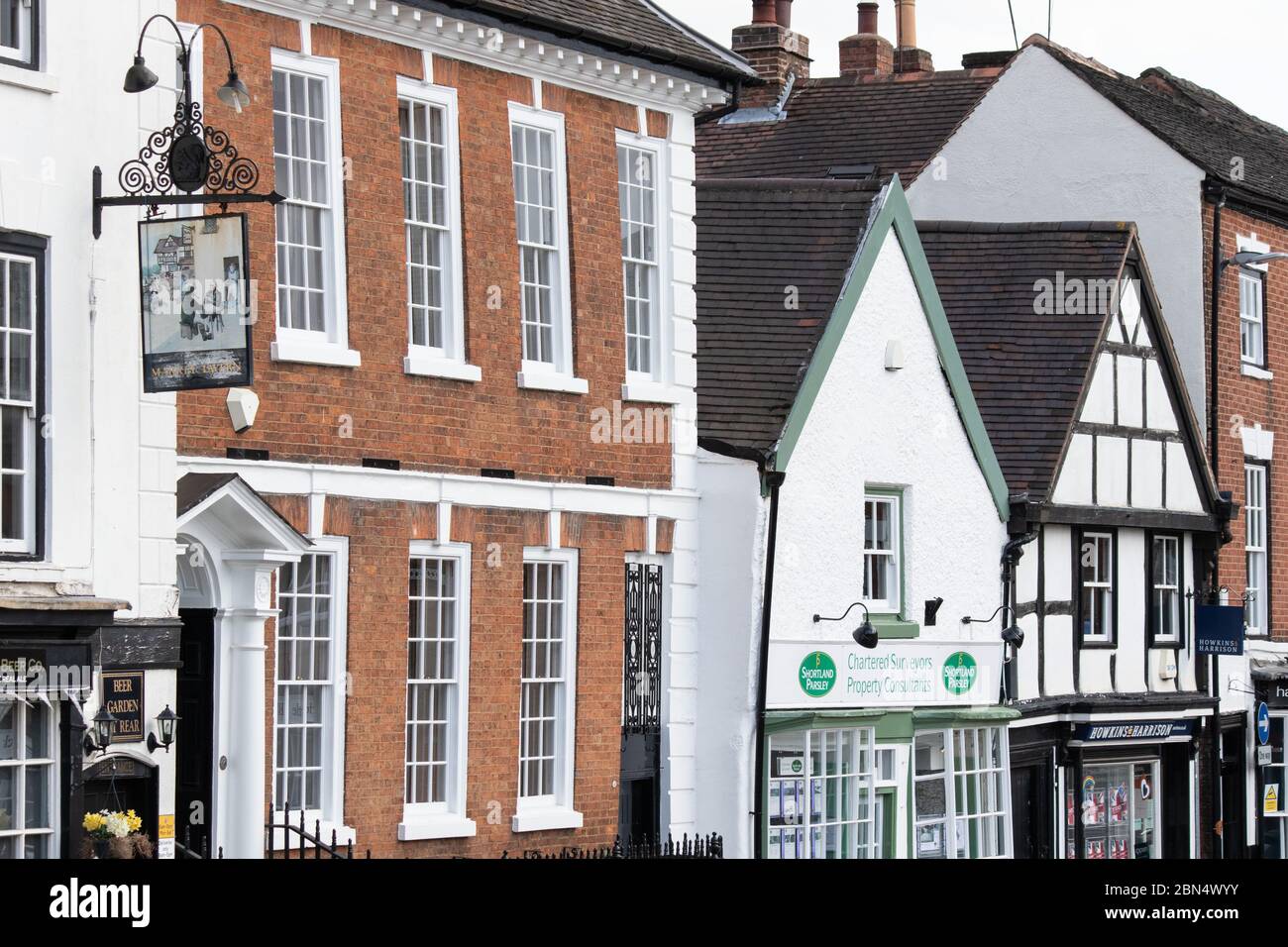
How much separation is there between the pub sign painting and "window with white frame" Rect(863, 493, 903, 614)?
9479 mm

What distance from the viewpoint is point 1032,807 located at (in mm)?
27359

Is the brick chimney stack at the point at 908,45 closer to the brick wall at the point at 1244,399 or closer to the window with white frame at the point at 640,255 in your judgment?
the brick wall at the point at 1244,399

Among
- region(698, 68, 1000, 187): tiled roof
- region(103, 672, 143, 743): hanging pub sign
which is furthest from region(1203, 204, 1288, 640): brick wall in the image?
region(103, 672, 143, 743): hanging pub sign

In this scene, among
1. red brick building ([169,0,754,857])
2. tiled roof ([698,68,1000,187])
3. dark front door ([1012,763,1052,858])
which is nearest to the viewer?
red brick building ([169,0,754,857])

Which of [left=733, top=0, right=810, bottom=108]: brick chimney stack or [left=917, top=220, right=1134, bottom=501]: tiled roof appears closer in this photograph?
[left=917, top=220, right=1134, bottom=501]: tiled roof

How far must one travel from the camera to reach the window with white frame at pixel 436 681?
63.1 ft

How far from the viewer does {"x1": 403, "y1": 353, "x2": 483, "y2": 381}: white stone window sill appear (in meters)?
19.0

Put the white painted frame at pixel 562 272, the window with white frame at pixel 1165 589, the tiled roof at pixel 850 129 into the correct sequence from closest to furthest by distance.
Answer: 1. the white painted frame at pixel 562 272
2. the window with white frame at pixel 1165 589
3. the tiled roof at pixel 850 129

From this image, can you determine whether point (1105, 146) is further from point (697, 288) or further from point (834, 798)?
point (834, 798)

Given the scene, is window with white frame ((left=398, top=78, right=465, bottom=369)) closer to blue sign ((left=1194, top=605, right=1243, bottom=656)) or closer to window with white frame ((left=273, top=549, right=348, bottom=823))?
window with white frame ((left=273, top=549, right=348, bottom=823))

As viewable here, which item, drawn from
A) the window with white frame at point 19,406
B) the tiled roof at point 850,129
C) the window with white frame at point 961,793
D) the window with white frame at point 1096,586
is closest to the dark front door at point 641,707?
the window with white frame at point 961,793

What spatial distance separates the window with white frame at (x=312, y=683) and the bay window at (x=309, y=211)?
161cm

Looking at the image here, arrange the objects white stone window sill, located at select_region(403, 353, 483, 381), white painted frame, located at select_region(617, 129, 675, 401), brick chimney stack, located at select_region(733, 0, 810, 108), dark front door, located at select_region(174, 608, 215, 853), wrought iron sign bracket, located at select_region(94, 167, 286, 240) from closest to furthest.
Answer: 1. wrought iron sign bracket, located at select_region(94, 167, 286, 240)
2. dark front door, located at select_region(174, 608, 215, 853)
3. white stone window sill, located at select_region(403, 353, 483, 381)
4. white painted frame, located at select_region(617, 129, 675, 401)
5. brick chimney stack, located at select_region(733, 0, 810, 108)
